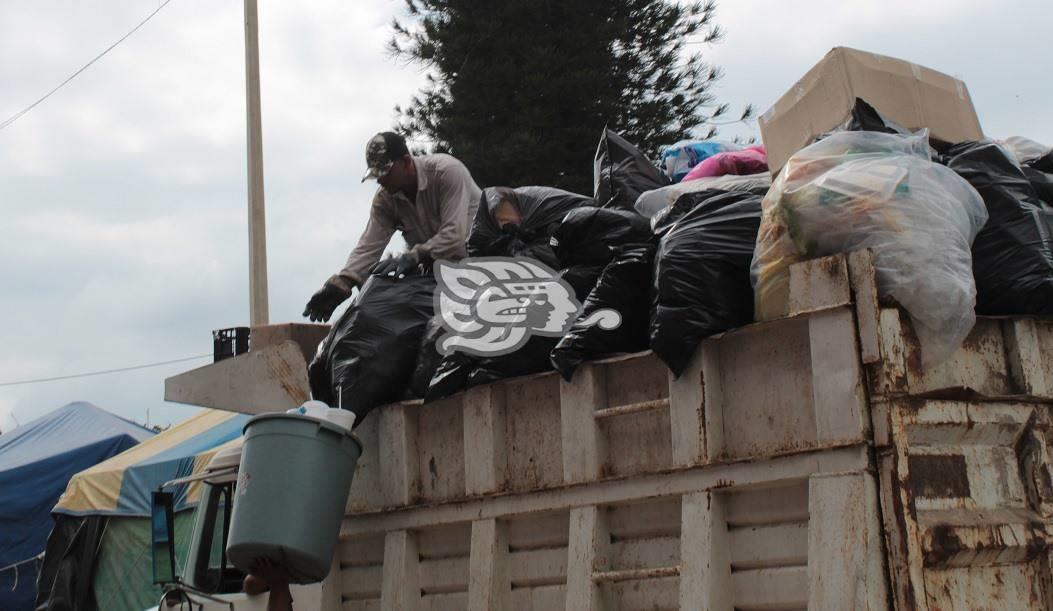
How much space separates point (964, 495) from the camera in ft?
10.2

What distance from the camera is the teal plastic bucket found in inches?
163

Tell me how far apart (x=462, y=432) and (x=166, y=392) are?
2.08m

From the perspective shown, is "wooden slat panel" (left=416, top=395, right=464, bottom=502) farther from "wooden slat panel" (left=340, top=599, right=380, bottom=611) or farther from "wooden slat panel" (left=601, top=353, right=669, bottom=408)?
"wooden slat panel" (left=601, top=353, right=669, bottom=408)

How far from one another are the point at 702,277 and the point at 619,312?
36cm

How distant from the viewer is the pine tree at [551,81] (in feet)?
50.4

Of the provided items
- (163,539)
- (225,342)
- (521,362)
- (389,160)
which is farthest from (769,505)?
(225,342)

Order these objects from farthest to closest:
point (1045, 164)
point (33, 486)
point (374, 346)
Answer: point (33, 486) < point (374, 346) < point (1045, 164)

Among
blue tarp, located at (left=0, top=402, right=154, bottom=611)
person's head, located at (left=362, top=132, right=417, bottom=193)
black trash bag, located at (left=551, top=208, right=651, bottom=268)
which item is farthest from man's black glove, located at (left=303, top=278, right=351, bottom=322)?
blue tarp, located at (left=0, top=402, right=154, bottom=611)

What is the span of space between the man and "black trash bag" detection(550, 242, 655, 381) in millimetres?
1665

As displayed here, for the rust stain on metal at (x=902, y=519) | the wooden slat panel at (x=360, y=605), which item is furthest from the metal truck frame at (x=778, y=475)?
the wooden slat panel at (x=360, y=605)

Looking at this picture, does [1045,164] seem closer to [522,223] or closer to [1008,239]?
[1008,239]

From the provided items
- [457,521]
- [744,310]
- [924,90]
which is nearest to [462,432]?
[457,521]

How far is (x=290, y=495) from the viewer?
418 cm

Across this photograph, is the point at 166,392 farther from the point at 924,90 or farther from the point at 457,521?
the point at 924,90
